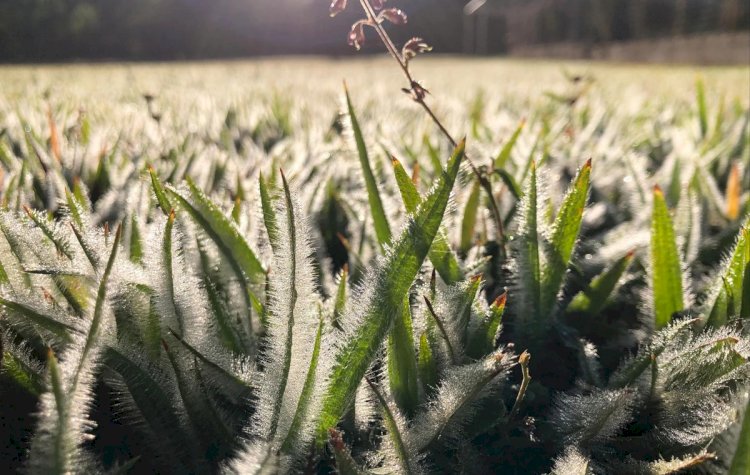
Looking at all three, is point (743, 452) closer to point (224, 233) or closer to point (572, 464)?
point (572, 464)

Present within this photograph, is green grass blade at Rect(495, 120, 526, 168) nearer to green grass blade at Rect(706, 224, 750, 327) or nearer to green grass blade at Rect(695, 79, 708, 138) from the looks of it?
green grass blade at Rect(706, 224, 750, 327)

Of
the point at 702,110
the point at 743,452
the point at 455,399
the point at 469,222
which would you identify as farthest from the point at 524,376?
the point at 702,110

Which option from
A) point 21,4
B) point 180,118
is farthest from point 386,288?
point 21,4

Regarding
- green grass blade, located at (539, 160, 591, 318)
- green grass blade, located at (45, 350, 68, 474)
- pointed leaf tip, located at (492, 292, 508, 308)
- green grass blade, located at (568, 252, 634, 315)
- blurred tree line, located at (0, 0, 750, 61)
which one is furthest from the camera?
blurred tree line, located at (0, 0, 750, 61)

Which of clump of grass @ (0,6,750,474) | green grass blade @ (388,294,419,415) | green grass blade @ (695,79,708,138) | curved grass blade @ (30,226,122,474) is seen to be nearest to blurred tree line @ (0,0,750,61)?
green grass blade @ (695,79,708,138)

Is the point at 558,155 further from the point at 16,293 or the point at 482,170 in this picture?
the point at 16,293

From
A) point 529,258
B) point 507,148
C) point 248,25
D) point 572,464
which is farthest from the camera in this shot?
point 248,25
